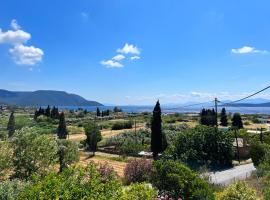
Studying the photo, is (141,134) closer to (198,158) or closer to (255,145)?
(198,158)

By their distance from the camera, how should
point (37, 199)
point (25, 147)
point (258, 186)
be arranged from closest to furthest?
point (37, 199) < point (258, 186) < point (25, 147)

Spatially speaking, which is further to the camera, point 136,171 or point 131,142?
point 131,142

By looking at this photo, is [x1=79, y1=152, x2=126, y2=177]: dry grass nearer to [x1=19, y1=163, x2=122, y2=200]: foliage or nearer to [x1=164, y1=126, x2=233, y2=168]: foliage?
[x1=164, y1=126, x2=233, y2=168]: foliage

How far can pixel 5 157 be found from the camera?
26.2 metres

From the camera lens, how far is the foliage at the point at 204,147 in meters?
41.6

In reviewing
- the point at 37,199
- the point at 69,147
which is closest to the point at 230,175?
the point at 69,147

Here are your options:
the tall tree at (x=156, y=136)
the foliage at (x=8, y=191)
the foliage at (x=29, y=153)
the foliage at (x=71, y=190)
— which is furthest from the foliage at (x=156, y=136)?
the foliage at (x=71, y=190)

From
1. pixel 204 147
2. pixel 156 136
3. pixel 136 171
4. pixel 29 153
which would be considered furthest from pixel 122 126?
pixel 29 153

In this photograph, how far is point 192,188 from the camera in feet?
59.3

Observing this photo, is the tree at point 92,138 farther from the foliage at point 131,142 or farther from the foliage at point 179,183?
the foliage at point 179,183

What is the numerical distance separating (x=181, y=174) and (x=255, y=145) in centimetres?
2360

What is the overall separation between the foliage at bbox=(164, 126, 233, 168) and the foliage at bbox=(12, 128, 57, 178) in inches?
662

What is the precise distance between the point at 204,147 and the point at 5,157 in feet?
78.8

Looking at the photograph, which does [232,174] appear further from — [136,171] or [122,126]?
[122,126]
